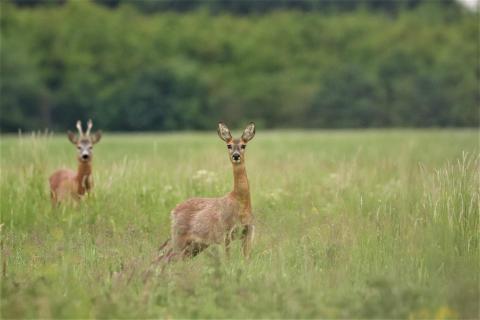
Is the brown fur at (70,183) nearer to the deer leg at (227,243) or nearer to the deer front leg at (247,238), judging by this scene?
the deer leg at (227,243)

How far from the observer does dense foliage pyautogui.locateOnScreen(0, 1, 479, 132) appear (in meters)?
61.2

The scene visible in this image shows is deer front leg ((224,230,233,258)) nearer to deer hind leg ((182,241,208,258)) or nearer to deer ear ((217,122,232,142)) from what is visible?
deer hind leg ((182,241,208,258))

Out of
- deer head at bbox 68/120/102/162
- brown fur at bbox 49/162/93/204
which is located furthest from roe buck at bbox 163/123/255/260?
deer head at bbox 68/120/102/162

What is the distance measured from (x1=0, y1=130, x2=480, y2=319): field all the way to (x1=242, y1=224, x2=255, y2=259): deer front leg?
10 cm

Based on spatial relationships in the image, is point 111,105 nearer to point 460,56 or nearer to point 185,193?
point 460,56

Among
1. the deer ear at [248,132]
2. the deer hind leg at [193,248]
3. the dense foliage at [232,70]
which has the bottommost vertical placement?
the deer hind leg at [193,248]

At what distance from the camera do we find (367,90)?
6209cm

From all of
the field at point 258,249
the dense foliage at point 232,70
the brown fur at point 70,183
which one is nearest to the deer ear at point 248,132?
the field at point 258,249

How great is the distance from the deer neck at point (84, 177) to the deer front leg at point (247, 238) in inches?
165

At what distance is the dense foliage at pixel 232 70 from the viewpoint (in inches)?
2409

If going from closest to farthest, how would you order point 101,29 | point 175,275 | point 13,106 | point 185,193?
point 175,275, point 185,193, point 13,106, point 101,29

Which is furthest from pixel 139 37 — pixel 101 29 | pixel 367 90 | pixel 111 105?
pixel 367 90

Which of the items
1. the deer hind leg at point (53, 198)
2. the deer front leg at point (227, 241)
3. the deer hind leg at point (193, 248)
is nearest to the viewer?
the deer front leg at point (227, 241)

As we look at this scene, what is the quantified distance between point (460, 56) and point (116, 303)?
61.1 meters
